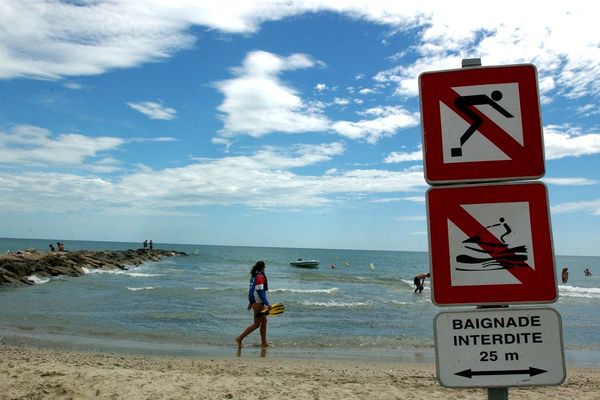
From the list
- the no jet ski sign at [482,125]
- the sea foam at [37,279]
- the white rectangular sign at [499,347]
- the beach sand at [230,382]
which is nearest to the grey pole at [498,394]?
the white rectangular sign at [499,347]

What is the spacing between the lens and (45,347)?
11.0 m

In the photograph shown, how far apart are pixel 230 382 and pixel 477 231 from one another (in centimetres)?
588

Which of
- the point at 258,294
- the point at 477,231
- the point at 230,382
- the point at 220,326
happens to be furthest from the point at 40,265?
the point at 477,231

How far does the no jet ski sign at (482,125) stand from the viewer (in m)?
1.95

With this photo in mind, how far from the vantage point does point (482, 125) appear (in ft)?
6.49

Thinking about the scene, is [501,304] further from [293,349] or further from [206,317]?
[206,317]

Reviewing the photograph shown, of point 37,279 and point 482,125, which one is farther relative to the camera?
point 37,279

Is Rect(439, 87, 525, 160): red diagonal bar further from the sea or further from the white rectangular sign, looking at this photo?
the sea

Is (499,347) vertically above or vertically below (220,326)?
above

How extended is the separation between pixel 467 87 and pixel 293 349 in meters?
10.5

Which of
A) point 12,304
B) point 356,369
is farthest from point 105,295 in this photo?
point 356,369

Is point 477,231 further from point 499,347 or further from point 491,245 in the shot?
point 499,347

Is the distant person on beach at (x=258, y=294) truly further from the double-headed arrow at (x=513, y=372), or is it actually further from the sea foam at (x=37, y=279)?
the sea foam at (x=37, y=279)

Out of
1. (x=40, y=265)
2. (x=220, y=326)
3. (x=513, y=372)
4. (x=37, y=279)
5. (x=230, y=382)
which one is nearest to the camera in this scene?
(x=513, y=372)
